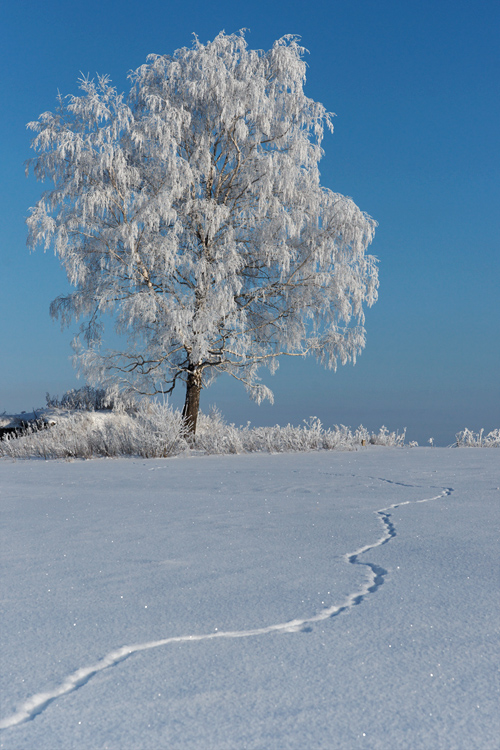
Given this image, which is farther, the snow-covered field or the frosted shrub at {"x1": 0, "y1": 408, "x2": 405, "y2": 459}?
the frosted shrub at {"x1": 0, "y1": 408, "x2": 405, "y2": 459}

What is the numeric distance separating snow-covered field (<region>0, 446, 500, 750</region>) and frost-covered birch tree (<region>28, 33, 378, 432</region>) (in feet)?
29.4

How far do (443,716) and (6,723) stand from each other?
0.86 m

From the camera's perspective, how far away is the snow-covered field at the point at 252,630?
3.56 feet

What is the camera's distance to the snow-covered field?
108 centimetres

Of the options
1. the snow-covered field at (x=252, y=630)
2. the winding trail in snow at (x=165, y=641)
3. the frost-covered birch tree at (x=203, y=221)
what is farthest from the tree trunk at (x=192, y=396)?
the winding trail in snow at (x=165, y=641)

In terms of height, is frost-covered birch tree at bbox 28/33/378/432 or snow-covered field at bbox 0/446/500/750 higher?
frost-covered birch tree at bbox 28/33/378/432

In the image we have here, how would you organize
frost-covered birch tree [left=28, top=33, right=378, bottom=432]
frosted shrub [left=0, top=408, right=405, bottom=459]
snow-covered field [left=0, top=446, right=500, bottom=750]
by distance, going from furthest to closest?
frost-covered birch tree [left=28, top=33, right=378, bottom=432] < frosted shrub [left=0, top=408, right=405, bottom=459] < snow-covered field [left=0, top=446, right=500, bottom=750]

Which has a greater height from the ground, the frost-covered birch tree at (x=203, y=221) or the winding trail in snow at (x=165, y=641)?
the frost-covered birch tree at (x=203, y=221)

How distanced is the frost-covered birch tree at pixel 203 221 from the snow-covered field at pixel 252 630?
895 cm

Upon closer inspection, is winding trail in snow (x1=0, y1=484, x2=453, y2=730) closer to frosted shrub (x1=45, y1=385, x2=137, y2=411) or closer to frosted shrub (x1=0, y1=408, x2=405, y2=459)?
frosted shrub (x1=0, y1=408, x2=405, y2=459)

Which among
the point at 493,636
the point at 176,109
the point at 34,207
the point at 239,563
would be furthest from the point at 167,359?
the point at 493,636

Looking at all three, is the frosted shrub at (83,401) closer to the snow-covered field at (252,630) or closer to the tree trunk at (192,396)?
the tree trunk at (192,396)

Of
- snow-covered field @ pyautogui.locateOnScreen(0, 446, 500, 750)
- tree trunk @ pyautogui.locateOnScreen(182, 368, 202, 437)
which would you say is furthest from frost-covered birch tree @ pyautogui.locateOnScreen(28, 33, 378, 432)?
snow-covered field @ pyautogui.locateOnScreen(0, 446, 500, 750)

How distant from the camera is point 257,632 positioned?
1.51 metres
